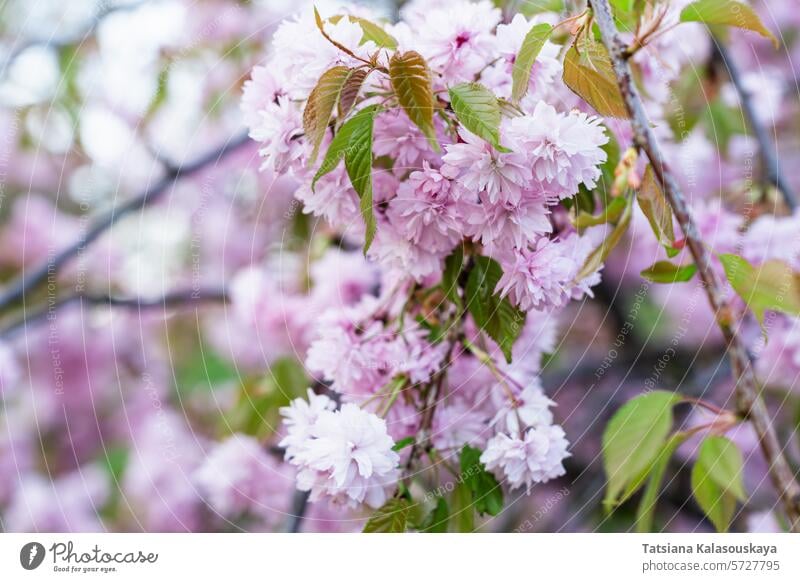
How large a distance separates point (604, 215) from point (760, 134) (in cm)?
45

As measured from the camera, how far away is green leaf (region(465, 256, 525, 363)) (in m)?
0.50

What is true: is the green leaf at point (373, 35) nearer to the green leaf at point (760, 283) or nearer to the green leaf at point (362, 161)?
the green leaf at point (362, 161)

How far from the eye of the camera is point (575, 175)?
43 centimetres

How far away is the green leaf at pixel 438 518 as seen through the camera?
21.1 inches

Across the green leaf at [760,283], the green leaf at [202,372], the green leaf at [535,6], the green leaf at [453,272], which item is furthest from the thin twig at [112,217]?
the green leaf at [760,283]

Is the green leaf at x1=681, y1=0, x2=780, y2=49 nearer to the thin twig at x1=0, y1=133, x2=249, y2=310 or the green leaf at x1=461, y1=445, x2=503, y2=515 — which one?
the green leaf at x1=461, y1=445, x2=503, y2=515

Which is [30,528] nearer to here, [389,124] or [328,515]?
[328,515]

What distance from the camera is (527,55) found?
0.44 meters

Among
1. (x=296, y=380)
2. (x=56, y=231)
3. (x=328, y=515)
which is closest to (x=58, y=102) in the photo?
(x=56, y=231)

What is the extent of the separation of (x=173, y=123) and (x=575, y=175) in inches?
29.6
